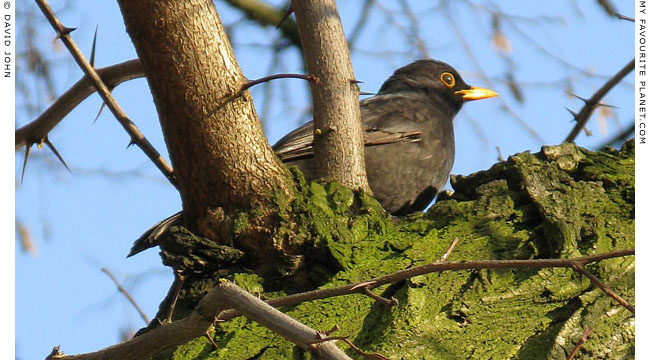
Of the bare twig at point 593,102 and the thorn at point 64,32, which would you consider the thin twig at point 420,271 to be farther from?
the bare twig at point 593,102

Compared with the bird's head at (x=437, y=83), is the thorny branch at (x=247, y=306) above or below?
below

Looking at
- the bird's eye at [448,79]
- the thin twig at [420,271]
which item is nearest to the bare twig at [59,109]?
the thin twig at [420,271]

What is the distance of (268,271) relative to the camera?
3148 millimetres

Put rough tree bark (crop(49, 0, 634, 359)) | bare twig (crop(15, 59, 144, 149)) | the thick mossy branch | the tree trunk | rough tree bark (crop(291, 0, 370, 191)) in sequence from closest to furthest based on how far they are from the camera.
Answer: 1. the thick mossy branch
2. rough tree bark (crop(49, 0, 634, 359))
3. the tree trunk
4. rough tree bark (crop(291, 0, 370, 191))
5. bare twig (crop(15, 59, 144, 149))

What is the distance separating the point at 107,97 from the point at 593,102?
2.91 m

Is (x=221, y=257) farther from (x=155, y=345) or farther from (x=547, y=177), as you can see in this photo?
(x=547, y=177)

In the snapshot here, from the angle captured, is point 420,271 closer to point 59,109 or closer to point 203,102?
point 203,102

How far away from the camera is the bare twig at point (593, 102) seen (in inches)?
181

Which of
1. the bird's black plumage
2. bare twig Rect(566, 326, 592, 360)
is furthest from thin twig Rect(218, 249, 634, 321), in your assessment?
the bird's black plumage

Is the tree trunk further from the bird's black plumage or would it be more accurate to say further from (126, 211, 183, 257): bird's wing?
the bird's black plumage

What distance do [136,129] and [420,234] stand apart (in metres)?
1.53

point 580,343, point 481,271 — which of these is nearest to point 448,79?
point 481,271

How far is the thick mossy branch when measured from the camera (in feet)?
8.43
